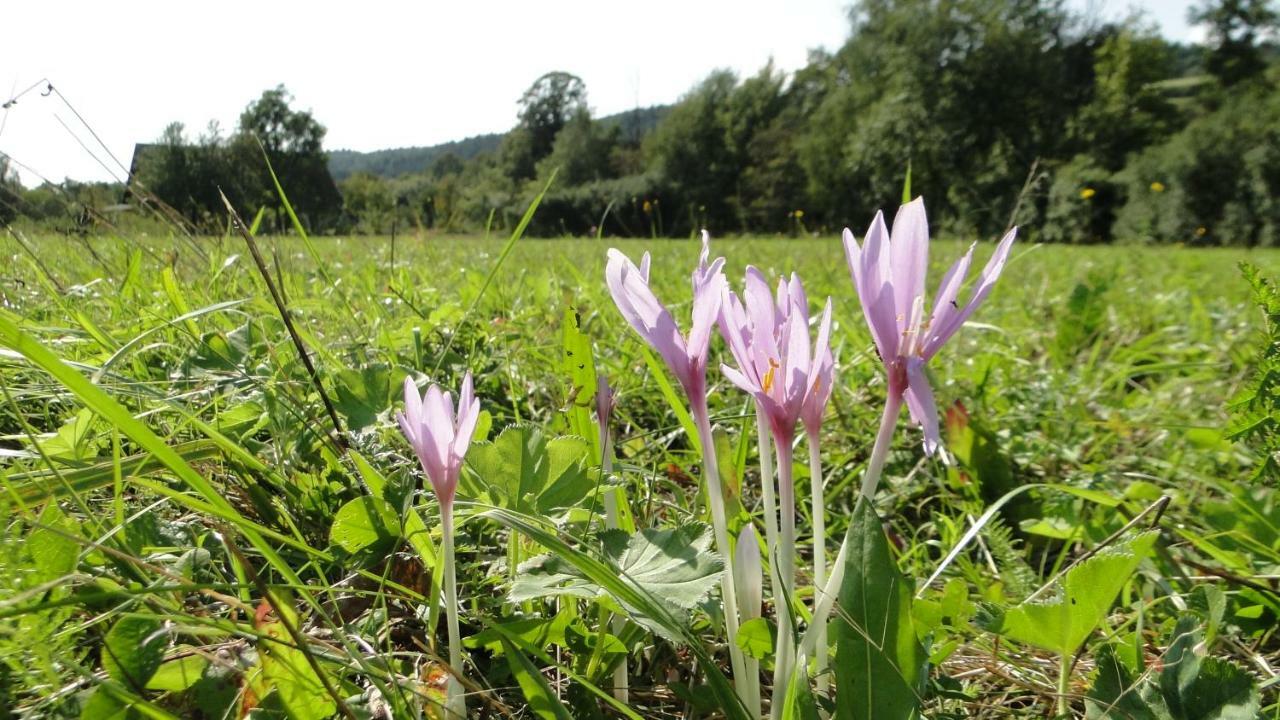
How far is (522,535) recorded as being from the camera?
3.37ft

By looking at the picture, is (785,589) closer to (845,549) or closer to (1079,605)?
(845,549)

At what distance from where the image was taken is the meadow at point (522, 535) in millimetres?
667

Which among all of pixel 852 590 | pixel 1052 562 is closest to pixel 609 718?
pixel 852 590

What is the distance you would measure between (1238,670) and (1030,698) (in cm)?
28

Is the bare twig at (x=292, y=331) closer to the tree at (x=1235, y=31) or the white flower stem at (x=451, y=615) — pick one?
the white flower stem at (x=451, y=615)

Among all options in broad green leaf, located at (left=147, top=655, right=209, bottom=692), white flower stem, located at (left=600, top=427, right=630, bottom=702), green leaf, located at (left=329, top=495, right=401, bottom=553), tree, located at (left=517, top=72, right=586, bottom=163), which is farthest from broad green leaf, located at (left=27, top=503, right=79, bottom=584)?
tree, located at (left=517, top=72, right=586, bottom=163)

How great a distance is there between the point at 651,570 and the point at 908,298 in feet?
1.21

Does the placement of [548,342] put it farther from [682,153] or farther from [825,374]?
[682,153]

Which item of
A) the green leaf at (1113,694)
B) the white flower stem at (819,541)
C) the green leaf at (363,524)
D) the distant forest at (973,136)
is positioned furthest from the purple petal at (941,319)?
the distant forest at (973,136)

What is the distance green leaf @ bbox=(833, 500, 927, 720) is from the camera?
616 mm

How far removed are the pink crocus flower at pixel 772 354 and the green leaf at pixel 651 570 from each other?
0.15m

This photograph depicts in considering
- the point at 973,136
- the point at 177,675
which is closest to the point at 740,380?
the point at 177,675

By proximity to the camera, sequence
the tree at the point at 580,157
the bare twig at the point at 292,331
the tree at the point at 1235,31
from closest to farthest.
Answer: the bare twig at the point at 292,331 < the tree at the point at 580,157 < the tree at the point at 1235,31

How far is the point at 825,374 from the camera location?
0.66m
